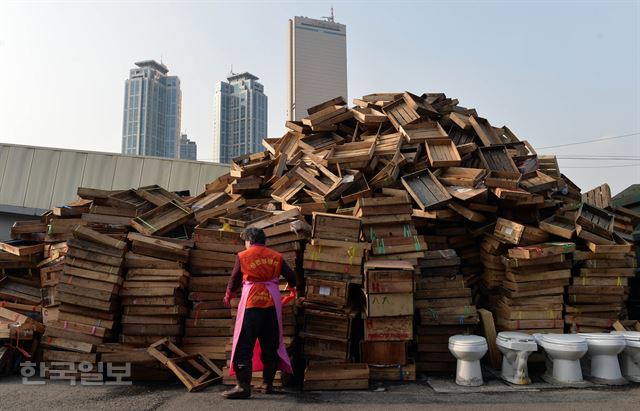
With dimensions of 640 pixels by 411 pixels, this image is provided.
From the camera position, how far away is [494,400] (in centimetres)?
563

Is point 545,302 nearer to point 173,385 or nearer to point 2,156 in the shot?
point 173,385

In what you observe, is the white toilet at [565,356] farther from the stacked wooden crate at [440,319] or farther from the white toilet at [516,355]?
the stacked wooden crate at [440,319]

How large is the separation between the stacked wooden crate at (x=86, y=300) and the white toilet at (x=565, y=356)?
6.49 meters

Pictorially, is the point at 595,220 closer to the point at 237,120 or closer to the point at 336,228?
the point at 336,228

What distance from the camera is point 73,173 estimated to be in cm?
1514

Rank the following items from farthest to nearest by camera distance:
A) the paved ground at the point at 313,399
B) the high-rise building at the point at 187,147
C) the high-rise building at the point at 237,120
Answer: the high-rise building at the point at 187,147, the high-rise building at the point at 237,120, the paved ground at the point at 313,399

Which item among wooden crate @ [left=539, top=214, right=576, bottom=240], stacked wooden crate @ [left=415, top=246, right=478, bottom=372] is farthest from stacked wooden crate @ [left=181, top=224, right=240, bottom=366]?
wooden crate @ [left=539, top=214, right=576, bottom=240]

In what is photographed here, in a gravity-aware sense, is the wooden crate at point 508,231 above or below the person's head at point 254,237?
above

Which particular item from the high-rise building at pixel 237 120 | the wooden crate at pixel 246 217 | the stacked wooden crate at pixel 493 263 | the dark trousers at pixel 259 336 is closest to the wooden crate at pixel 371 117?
the wooden crate at pixel 246 217

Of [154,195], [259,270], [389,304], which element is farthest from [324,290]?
[154,195]

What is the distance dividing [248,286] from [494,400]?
339cm

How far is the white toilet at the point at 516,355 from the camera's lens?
631 centimetres

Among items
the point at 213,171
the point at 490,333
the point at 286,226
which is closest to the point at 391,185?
the point at 286,226

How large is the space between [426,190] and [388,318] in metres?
2.88
